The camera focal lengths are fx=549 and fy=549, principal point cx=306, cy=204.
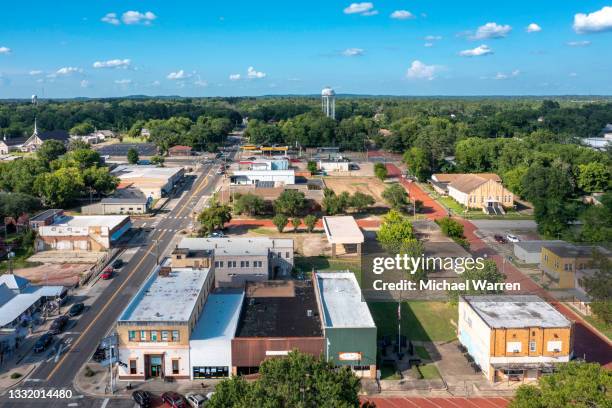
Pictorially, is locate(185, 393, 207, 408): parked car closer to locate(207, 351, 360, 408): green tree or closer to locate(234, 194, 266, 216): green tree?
locate(207, 351, 360, 408): green tree

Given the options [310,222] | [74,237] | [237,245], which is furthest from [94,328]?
[310,222]

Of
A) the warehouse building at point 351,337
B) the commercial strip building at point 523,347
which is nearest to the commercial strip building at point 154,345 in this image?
the warehouse building at point 351,337

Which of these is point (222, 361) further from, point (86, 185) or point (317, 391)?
point (86, 185)

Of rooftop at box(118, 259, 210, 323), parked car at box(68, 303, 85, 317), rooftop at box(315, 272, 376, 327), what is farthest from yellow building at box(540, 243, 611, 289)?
parked car at box(68, 303, 85, 317)

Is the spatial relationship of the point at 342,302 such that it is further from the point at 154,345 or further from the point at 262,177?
the point at 262,177

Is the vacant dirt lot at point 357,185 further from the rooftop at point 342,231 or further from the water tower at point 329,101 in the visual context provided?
the water tower at point 329,101
